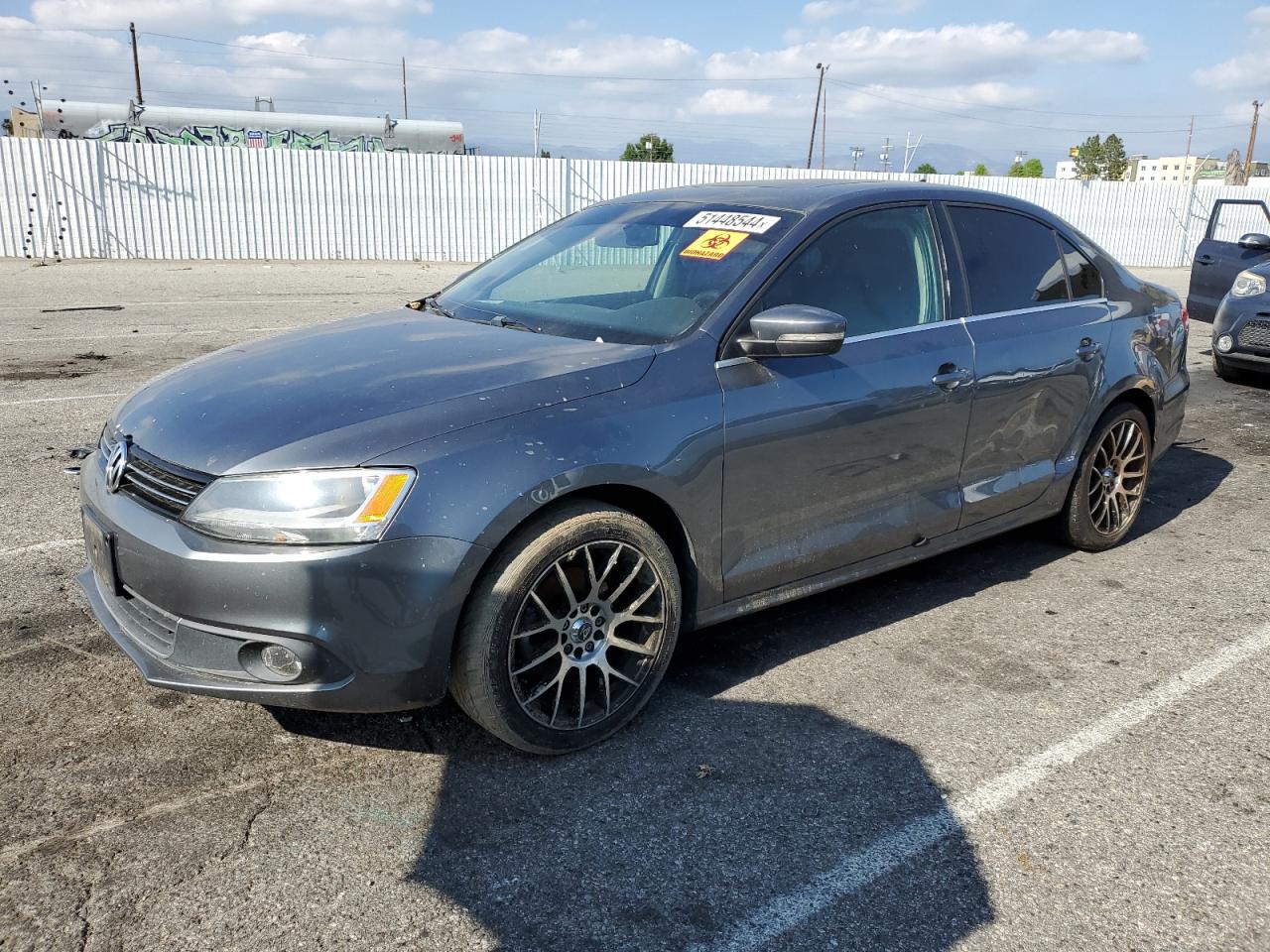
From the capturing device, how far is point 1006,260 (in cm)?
446

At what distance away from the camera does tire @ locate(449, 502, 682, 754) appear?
287cm

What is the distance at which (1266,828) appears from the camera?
9.33ft

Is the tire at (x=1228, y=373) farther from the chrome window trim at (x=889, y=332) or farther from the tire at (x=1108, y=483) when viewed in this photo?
the chrome window trim at (x=889, y=332)

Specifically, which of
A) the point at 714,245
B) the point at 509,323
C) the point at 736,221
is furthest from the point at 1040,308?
the point at 509,323

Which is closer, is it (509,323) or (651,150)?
(509,323)

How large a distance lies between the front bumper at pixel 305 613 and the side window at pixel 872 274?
1.58m

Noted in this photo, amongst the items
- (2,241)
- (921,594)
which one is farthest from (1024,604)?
(2,241)

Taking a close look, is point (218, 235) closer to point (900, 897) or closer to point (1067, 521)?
point (1067, 521)

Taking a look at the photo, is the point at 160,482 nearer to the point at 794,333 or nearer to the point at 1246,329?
the point at 794,333

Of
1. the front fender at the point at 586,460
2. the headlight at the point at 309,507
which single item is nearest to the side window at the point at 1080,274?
the front fender at the point at 586,460

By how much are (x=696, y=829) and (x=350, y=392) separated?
5.24 ft

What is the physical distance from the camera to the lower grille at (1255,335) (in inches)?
364

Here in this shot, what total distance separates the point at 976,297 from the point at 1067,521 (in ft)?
4.51

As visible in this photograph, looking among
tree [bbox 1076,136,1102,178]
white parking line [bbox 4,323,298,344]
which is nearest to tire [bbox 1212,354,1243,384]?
white parking line [bbox 4,323,298,344]
